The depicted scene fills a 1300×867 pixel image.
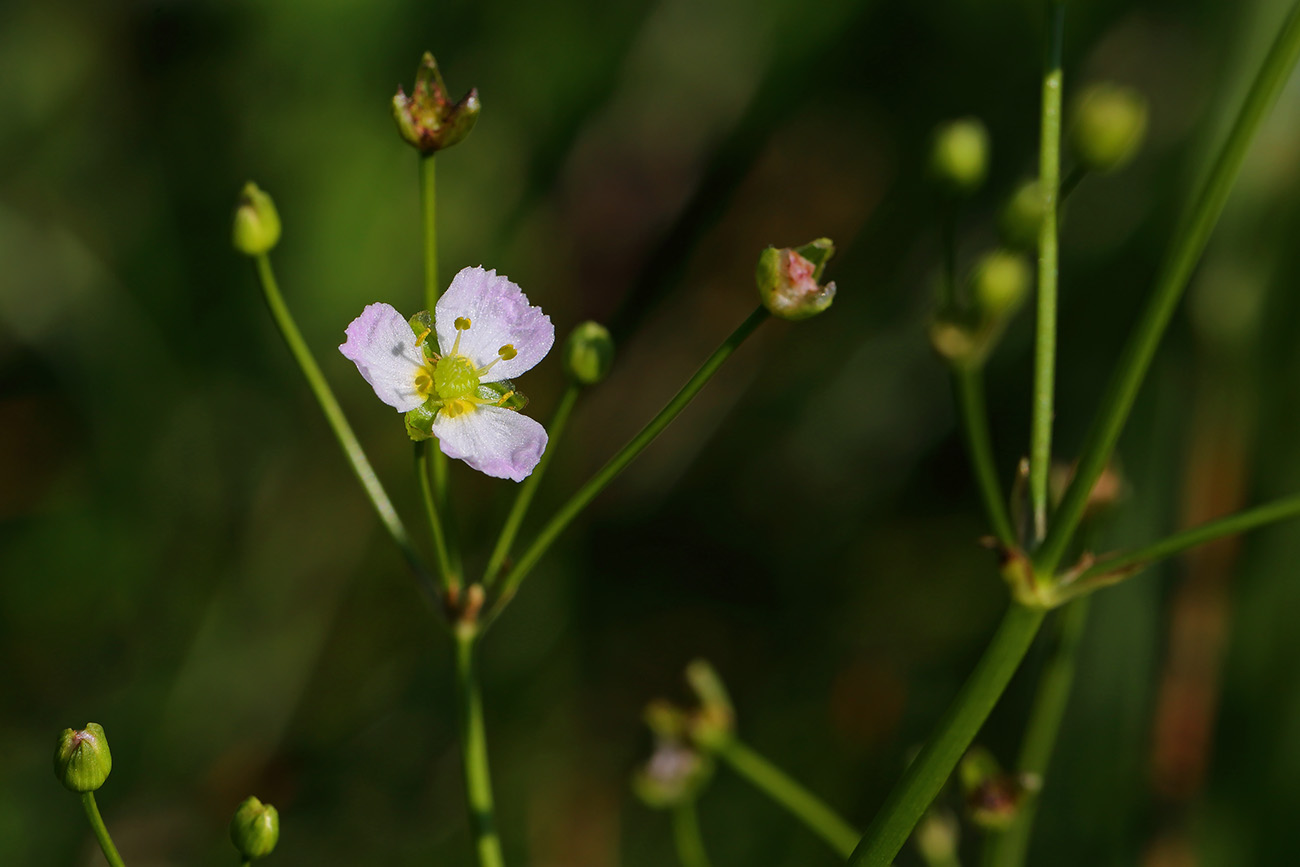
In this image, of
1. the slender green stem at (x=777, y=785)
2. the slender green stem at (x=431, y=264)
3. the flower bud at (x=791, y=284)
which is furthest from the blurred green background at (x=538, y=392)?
the slender green stem at (x=431, y=264)

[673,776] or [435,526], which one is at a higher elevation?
[435,526]

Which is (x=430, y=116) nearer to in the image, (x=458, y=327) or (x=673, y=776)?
(x=458, y=327)

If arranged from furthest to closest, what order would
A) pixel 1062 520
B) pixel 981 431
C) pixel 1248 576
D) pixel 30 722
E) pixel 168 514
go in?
pixel 168 514 < pixel 30 722 < pixel 1248 576 < pixel 981 431 < pixel 1062 520

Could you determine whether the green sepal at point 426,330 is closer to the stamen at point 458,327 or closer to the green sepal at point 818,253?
the stamen at point 458,327

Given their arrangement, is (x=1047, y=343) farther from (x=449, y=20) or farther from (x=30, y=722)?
(x=30, y=722)

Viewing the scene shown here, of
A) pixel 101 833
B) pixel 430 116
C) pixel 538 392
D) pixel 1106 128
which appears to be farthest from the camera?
pixel 538 392

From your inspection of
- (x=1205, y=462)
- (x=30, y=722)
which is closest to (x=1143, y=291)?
(x=1205, y=462)

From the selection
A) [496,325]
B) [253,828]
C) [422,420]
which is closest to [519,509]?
[422,420]
